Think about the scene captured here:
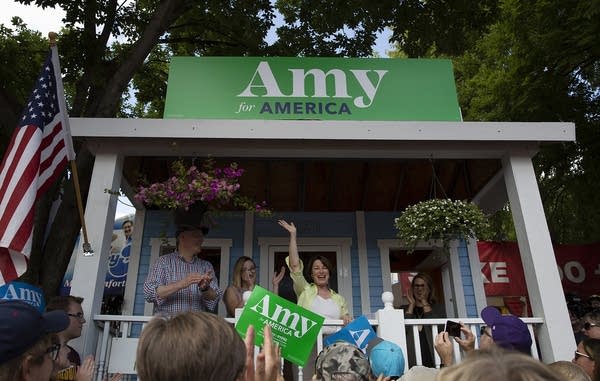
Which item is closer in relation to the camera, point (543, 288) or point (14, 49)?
point (543, 288)

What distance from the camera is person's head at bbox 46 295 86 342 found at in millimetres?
3643

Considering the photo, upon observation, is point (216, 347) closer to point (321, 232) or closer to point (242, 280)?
point (242, 280)

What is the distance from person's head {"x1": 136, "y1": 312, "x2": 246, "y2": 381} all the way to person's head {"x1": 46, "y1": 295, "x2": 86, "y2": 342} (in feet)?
8.63

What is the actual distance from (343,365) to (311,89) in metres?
3.60

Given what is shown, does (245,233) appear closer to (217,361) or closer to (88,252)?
(88,252)

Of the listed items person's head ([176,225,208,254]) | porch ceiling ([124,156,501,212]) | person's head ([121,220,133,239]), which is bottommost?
person's head ([176,225,208,254])

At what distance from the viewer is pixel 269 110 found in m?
5.05

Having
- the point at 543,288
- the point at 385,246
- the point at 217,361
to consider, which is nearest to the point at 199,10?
the point at 385,246

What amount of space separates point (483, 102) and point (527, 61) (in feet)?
4.33

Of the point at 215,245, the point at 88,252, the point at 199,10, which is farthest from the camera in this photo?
the point at 199,10

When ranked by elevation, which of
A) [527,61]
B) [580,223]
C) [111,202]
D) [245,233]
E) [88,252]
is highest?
[527,61]

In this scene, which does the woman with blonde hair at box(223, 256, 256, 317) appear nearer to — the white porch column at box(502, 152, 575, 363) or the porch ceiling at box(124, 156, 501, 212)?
the porch ceiling at box(124, 156, 501, 212)

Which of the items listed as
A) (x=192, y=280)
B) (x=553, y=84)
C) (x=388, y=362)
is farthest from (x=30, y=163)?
(x=553, y=84)

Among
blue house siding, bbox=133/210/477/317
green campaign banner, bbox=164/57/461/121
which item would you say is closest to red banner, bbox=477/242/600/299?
blue house siding, bbox=133/210/477/317
